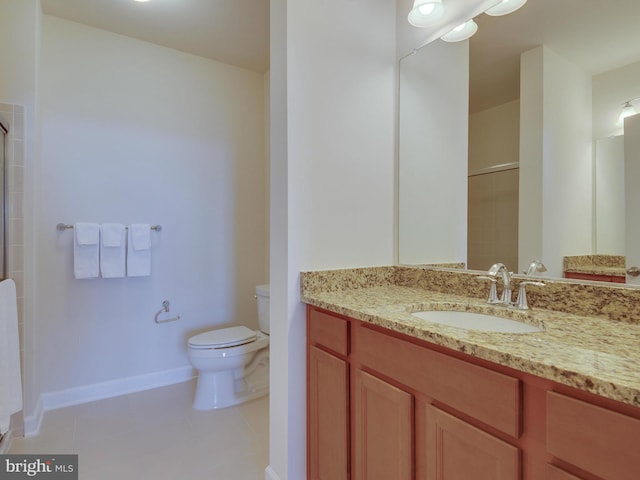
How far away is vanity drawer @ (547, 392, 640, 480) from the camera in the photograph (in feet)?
1.82

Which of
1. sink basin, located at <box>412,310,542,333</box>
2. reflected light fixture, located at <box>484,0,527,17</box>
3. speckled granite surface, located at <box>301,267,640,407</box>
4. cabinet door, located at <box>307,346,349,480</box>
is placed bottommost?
cabinet door, located at <box>307,346,349,480</box>

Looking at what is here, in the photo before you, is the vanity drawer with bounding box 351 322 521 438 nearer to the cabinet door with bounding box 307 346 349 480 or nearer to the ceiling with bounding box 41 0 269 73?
the cabinet door with bounding box 307 346 349 480

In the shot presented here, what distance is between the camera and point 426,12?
4.81 feet

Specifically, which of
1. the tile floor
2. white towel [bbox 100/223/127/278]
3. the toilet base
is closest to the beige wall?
the tile floor

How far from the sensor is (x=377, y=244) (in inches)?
65.8

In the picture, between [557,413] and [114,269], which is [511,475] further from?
[114,269]

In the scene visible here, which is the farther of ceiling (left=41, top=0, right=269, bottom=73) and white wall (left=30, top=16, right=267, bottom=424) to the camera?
white wall (left=30, top=16, right=267, bottom=424)

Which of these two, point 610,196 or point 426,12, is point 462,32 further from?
point 610,196

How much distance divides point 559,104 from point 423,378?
106 centimetres

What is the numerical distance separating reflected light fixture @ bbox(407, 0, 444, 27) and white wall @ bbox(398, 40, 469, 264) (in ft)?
0.34

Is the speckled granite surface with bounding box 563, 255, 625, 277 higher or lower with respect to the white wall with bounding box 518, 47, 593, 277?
lower

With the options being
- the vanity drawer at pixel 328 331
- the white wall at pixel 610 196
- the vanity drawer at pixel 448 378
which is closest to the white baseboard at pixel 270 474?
the vanity drawer at pixel 328 331

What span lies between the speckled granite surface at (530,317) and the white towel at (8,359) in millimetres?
1332

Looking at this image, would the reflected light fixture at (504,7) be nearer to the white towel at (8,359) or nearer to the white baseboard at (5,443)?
the white towel at (8,359)
